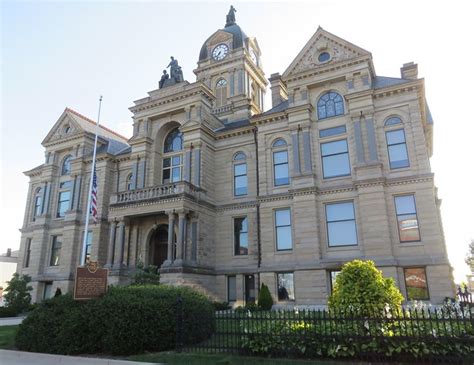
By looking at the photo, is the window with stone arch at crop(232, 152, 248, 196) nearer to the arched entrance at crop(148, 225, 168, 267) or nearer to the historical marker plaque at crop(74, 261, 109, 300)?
the arched entrance at crop(148, 225, 168, 267)

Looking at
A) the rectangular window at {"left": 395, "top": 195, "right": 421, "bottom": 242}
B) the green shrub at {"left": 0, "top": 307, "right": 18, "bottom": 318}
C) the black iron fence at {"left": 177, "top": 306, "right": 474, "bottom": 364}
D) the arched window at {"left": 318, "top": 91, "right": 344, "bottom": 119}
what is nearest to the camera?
the black iron fence at {"left": 177, "top": 306, "right": 474, "bottom": 364}

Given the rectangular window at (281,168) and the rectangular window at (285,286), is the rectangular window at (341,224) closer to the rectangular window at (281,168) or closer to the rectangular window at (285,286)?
the rectangular window at (285,286)

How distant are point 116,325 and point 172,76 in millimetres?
25322

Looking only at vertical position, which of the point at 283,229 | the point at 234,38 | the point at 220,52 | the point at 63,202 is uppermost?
the point at 234,38

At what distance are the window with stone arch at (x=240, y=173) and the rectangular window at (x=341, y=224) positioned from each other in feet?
22.0

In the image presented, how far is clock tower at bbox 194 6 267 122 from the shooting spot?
35.8 m

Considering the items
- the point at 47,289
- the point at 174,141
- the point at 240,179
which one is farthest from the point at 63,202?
the point at 240,179

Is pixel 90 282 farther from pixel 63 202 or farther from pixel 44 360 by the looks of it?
pixel 63 202

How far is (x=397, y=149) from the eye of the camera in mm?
21625

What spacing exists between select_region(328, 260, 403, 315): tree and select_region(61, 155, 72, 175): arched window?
30510 millimetres

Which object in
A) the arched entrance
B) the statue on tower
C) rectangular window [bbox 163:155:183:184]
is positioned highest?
the statue on tower

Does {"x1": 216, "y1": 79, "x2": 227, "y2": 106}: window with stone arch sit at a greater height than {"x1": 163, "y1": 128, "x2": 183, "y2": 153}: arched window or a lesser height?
greater

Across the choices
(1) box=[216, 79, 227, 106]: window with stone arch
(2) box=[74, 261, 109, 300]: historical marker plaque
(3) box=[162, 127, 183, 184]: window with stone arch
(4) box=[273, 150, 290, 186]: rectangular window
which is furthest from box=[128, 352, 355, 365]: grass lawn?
(1) box=[216, 79, 227, 106]: window with stone arch

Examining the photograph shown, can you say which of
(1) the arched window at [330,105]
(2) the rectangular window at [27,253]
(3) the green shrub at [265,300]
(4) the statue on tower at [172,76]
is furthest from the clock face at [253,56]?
(2) the rectangular window at [27,253]
